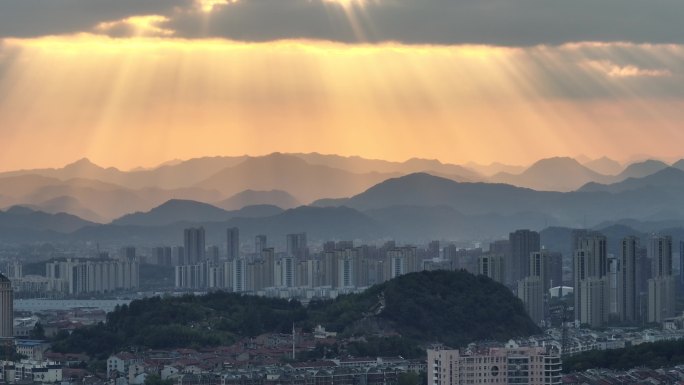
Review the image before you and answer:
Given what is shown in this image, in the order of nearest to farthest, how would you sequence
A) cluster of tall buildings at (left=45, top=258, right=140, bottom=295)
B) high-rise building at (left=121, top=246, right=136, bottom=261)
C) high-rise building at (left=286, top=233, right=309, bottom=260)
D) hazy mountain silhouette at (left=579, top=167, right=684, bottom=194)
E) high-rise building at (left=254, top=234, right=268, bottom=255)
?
1. cluster of tall buildings at (left=45, top=258, right=140, bottom=295)
2. high-rise building at (left=121, top=246, right=136, bottom=261)
3. high-rise building at (left=286, top=233, right=309, bottom=260)
4. high-rise building at (left=254, top=234, right=268, bottom=255)
5. hazy mountain silhouette at (left=579, top=167, right=684, bottom=194)

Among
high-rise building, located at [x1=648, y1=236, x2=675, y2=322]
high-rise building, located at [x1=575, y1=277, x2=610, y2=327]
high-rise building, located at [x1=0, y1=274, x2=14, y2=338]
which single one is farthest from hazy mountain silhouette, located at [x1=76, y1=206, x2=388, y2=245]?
high-rise building, located at [x1=0, y1=274, x2=14, y2=338]

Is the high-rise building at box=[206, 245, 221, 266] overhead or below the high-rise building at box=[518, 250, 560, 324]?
overhead

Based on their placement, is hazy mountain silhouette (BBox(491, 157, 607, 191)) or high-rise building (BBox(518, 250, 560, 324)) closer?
high-rise building (BBox(518, 250, 560, 324))

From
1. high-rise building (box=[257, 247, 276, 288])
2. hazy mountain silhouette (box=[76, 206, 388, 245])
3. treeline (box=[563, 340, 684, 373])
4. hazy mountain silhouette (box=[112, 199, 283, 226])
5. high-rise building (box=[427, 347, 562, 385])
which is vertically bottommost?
treeline (box=[563, 340, 684, 373])

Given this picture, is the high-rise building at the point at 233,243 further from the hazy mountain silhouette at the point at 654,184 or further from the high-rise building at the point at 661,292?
the hazy mountain silhouette at the point at 654,184

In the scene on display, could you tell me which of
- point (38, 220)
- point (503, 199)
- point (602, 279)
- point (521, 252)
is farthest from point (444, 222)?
point (602, 279)

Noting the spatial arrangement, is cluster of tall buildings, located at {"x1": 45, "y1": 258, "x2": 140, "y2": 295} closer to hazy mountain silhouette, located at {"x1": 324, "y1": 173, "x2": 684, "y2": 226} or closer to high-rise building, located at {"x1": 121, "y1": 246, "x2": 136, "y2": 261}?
high-rise building, located at {"x1": 121, "y1": 246, "x2": 136, "y2": 261}

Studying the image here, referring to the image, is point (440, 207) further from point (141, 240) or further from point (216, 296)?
point (216, 296)

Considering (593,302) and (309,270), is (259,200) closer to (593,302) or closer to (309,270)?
(309,270)
